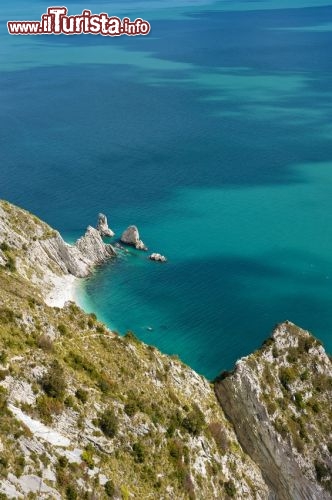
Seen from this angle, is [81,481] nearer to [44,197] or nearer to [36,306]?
[36,306]

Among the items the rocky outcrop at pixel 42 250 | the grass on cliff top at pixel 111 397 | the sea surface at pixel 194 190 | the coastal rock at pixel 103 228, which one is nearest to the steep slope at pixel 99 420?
the grass on cliff top at pixel 111 397

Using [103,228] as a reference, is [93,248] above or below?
below

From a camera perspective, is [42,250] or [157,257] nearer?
[42,250]

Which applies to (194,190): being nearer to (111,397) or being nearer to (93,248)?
(93,248)

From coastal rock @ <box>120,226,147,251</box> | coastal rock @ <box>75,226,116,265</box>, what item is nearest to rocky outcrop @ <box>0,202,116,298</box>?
coastal rock @ <box>75,226,116,265</box>

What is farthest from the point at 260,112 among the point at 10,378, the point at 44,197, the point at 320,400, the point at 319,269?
the point at 10,378

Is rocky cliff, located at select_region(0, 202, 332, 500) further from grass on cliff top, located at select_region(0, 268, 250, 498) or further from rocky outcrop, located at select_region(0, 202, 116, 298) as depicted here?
rocky outcrop, located at select_region(0, 202, 116, 298)

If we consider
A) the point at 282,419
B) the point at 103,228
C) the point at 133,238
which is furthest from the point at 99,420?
the point at 103,228

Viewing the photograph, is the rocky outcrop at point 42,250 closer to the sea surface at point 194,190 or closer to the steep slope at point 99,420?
the sea surface at point 194,190
